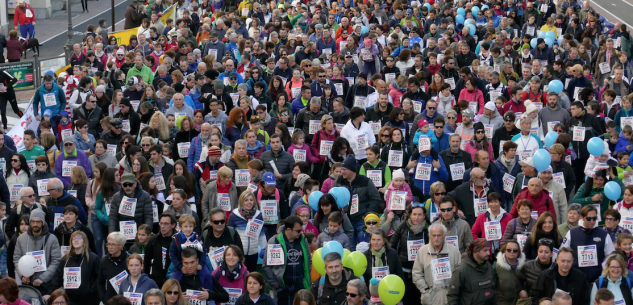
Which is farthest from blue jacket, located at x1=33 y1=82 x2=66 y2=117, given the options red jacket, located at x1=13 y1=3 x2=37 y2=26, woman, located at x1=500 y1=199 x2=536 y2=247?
red jacket, located at x1=13 y1=3 x2=37 y2=26

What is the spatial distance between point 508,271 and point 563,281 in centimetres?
58

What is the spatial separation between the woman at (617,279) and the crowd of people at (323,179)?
2 cm

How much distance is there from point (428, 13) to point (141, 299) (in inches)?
679

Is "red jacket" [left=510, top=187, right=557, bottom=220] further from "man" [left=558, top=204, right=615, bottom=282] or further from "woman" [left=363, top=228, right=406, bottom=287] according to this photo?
"woman" [left=363, top=228, right=406, bottom=287]

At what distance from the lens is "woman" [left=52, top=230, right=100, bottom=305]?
9852mm

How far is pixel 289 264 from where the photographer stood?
386 inches

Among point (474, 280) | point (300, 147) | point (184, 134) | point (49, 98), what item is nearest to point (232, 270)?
point (474, 280)

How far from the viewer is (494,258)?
418 inches

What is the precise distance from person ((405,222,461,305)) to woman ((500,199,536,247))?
37.6 inches

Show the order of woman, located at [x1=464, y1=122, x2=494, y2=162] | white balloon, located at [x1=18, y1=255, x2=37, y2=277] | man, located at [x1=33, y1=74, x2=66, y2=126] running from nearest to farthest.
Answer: white balloon, located at [x1=18, y1=255, x2=37, y2=277]
woman, located at [x1=464, y1=122, x2=494, y2=162]
man, located at [x1=33, y1=74, x2=66, y2=126]

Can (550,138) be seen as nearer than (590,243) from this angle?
No

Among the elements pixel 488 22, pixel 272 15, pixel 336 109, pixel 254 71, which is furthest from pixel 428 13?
pixel 336 109

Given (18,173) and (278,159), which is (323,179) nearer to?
(278,159)

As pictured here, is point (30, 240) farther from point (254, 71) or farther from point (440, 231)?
point (254, 71)
